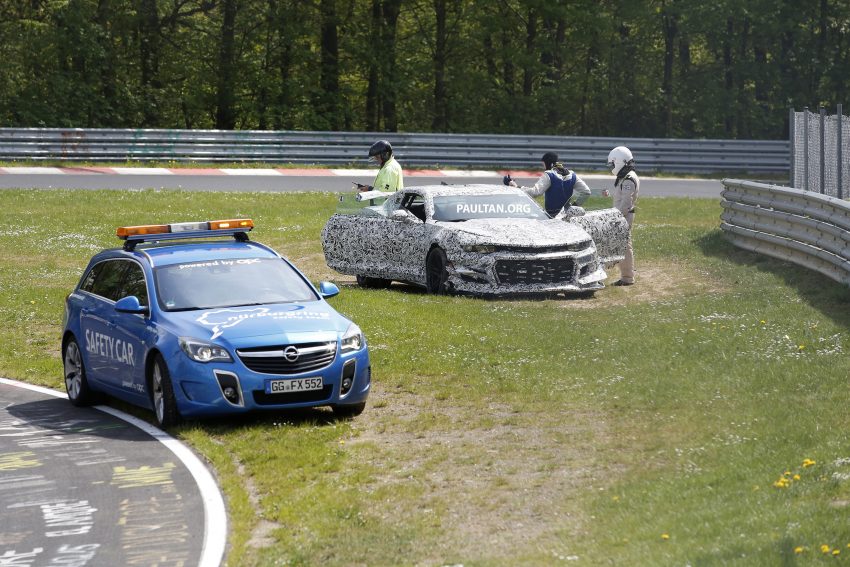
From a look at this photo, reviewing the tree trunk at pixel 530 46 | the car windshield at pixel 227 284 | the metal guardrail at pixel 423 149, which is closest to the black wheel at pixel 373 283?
the car windshield at pixel 227 284

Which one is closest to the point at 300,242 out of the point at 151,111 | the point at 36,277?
the point at 36,277

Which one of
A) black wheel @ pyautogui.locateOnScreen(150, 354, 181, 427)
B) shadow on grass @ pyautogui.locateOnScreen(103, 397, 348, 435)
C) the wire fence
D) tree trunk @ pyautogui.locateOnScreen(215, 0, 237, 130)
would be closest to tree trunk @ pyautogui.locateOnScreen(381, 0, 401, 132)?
tree trunk @ pyautogui.locateOnScreen(215, 0, 237, 130)

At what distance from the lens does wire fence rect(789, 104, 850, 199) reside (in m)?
21.0

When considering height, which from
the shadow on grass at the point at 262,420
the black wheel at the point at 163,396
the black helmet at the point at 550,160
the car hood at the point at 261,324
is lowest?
the shadow on grass at the point at 262,420

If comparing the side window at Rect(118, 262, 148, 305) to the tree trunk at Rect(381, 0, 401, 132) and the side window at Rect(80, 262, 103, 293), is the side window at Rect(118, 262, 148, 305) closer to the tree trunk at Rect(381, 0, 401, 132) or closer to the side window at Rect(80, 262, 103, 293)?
the side window at Rect(80, 262, 103, 293)

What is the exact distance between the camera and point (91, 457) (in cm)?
1149

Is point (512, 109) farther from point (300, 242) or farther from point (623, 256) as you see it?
point (623, 256)

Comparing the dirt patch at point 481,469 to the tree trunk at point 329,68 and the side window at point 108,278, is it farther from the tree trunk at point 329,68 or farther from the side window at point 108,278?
the tree trunk at point 329,68

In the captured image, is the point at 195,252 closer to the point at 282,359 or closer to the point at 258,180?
the point at 282,359

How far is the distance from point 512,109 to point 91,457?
1561 inches

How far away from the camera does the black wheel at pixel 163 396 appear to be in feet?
39.8

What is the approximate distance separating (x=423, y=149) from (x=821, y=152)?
2020 centimetres

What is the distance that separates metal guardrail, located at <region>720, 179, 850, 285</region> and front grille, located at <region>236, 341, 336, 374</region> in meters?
7.45

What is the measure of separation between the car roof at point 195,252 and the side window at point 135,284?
113 millimetres
